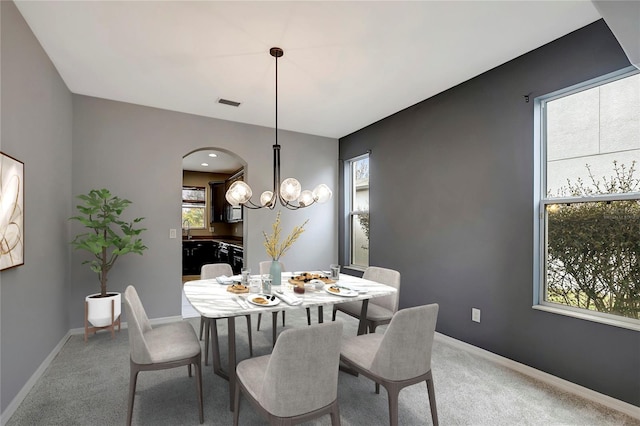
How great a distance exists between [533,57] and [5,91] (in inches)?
156

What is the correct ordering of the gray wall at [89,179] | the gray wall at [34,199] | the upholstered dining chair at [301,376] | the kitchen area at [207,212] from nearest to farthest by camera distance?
the upholstered dining chair at [301,376] → the gray wall at [34,199] → the gray wall at [89,179] → the kitchen area at [207,212]

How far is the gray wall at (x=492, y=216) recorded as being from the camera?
92.1 inches

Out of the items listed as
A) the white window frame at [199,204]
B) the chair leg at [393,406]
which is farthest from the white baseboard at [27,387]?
the white window frame at [199,204]

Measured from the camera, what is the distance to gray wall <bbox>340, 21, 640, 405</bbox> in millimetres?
2340

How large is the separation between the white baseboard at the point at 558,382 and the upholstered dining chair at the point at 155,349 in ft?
8.32

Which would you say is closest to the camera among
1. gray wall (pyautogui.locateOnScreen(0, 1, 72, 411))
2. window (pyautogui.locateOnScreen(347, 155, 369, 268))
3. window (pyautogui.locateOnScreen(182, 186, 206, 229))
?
gray wall (pyautogui.locateOnScreen(0, 1, 72, 411))

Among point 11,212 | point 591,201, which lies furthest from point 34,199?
point 591,201

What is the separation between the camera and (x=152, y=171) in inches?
160

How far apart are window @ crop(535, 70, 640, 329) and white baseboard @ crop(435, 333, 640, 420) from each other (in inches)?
21.0

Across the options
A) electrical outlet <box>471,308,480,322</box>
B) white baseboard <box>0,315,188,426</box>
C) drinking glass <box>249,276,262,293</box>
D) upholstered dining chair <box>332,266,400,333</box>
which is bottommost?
white baseboard <box>0,315,188,426</box>

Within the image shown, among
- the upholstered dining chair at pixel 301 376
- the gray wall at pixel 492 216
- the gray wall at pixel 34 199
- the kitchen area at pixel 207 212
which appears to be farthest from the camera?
the kitchen area at pixel 207 212

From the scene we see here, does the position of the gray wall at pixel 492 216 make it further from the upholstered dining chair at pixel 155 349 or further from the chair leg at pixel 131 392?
the chair leg at pixel 131 392

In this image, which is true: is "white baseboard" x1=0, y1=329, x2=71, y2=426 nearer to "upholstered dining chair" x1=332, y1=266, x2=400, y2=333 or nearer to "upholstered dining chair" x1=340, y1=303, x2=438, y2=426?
"upholstered dining chair" x1=340, y1=303, x2=438, y2=426

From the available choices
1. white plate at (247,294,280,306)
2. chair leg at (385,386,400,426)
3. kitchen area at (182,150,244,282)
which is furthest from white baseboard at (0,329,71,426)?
kitchen area at (182,150,244,282)
